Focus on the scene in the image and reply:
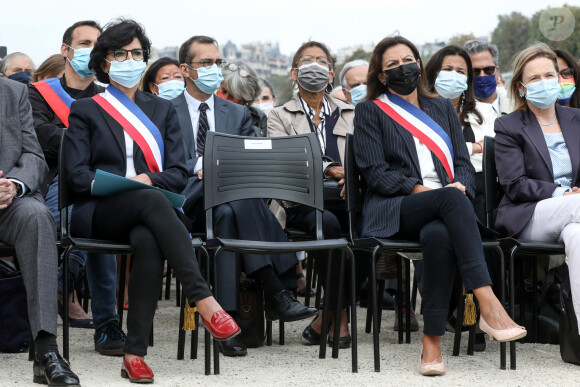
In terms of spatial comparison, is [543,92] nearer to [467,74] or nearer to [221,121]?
[467,74]

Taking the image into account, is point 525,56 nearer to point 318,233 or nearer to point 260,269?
point 318,233

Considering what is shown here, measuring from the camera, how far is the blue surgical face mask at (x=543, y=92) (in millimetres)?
5387

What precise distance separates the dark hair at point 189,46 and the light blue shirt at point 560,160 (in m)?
2.51

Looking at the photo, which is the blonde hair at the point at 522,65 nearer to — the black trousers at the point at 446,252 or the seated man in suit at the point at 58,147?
the black trousers at the point at 446,252

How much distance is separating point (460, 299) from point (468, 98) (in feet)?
5.90

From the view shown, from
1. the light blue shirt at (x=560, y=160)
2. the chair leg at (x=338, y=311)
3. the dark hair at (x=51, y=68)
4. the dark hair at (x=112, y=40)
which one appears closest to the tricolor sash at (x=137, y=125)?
the dark hair at (x=112, y=40)

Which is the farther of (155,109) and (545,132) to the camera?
(545,132)

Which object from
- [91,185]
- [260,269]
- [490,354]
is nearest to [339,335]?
[260,269]

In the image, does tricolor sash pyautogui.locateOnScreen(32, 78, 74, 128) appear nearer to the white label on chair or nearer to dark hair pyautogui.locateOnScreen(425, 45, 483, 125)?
the white label on chair

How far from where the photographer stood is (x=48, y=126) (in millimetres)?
5352

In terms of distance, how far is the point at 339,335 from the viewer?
192 inches

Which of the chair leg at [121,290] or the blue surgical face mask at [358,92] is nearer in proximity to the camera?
the chair leg at [121,290]

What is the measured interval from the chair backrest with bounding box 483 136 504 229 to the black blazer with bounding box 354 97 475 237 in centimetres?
10

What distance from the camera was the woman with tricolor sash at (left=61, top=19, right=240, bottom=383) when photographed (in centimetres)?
409
